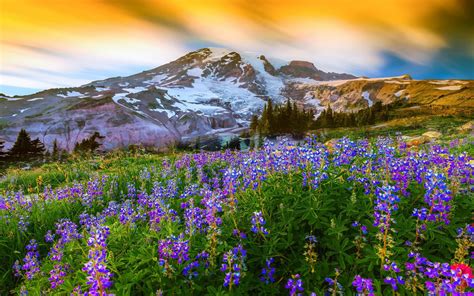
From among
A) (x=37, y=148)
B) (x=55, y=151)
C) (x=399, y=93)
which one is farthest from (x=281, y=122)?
(x=399, y=93)

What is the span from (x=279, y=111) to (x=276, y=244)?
1797 inches

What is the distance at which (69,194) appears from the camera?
8367 mm

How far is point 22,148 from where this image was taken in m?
27.5

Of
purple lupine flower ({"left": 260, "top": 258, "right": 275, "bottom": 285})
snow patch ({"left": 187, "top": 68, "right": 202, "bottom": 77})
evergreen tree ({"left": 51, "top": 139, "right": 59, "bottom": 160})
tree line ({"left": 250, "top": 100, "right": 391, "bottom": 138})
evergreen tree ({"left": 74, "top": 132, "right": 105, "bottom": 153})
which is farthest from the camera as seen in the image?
snow patch ({"left": 187, "top": 68, "right": 202, "bottom": 77})

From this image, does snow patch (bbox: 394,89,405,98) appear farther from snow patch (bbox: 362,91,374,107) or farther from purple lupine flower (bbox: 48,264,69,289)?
purple lupine flower (bbox: 48,264,69,289)

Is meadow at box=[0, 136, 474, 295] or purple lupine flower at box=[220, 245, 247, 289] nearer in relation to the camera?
purple lupine flower at box=[220, 245, 247, 289]

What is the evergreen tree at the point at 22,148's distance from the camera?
88.6 ft

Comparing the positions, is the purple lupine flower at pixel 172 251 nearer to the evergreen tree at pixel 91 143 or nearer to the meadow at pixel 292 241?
the meadow at pixel 292 241

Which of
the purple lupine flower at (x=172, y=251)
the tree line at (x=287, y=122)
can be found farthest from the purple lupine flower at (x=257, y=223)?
the tree line at (x=287, y=122)

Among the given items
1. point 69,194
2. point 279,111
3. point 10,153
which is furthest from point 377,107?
point 69,194

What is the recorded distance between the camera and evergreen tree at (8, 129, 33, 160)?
1064 inches

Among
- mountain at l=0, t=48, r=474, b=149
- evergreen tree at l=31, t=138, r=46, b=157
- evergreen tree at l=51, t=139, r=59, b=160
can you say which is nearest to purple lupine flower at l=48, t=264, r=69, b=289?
evergreen tree at l=51, t=139, r=59, b=160

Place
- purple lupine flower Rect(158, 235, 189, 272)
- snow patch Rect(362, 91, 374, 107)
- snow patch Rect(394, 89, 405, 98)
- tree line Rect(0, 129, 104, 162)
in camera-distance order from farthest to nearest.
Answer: snow patch Rect(362, 91, 374, 107) < snow patch Rect(394, 89, 405, 98) < tree line Rect(0, 129, 104, 162) < purple lupine flower Rect(158, 235, 189, 272)

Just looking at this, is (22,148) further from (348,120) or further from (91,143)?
(348,120)
